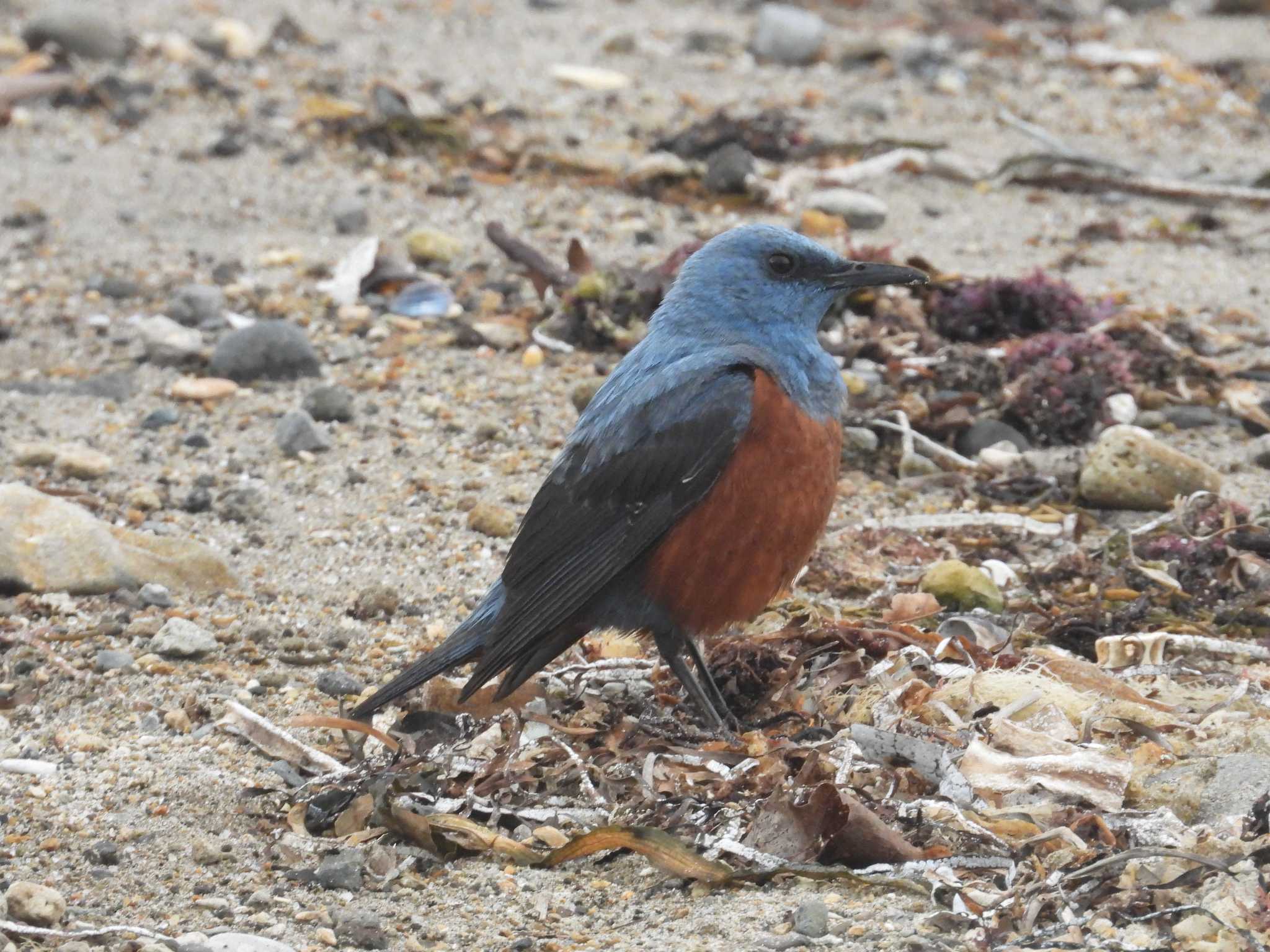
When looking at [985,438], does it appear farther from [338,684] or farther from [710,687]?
[338,684]

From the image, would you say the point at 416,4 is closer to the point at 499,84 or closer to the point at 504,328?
the point at 499,84

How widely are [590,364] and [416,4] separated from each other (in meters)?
5.44

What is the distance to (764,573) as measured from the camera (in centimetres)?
441

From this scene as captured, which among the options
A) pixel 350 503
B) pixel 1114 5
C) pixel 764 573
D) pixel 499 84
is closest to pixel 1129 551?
pixel 764 573

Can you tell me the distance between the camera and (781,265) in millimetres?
4832

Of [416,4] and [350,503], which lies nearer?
[350,503]

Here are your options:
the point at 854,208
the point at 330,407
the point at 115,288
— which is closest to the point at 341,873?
the point at 330,407

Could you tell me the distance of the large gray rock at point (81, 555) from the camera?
510 cm

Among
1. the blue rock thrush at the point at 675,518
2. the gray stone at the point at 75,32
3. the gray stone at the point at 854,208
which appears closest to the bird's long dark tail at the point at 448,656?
the blue rock thrush at the point at 675,518

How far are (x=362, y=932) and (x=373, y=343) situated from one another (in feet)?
12.7

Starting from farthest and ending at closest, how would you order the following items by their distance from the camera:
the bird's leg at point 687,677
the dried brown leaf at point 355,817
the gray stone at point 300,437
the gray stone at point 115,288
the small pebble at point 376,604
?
the gray stone at point 115,288, the gray stone at point 300,437, the small pebble at point 376,604, the bird's leg at point 687,677, the dried brown leaf at point 355,817

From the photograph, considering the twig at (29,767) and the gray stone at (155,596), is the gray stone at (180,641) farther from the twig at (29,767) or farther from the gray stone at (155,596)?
the twig at (29,767)

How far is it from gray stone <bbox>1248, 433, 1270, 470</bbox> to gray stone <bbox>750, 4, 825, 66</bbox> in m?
5.27

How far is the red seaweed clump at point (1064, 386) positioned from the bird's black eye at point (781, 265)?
5.98 ft
